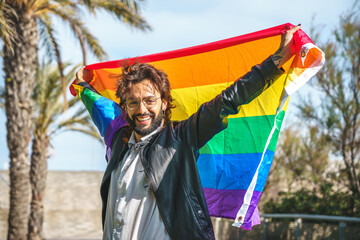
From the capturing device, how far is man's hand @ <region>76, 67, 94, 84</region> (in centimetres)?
369

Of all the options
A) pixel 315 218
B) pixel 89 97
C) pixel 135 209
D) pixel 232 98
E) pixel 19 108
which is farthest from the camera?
pixel 19 108

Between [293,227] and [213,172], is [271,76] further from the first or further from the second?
[293,227]

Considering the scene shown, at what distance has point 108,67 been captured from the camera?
12.6 ft

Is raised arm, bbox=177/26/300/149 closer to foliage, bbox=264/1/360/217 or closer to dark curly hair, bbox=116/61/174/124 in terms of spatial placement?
dark curly hair, bbox=116/61/174/124

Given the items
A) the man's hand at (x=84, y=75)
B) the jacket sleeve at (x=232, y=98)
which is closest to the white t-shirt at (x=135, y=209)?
the jacket sleeve at (x=232, y=98)

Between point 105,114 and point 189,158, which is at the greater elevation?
point 105,114

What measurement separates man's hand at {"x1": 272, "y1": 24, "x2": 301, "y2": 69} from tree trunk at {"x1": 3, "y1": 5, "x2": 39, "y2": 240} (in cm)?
783

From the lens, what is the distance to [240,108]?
2.79m

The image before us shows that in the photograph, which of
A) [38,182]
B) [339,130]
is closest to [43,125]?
[38,182]

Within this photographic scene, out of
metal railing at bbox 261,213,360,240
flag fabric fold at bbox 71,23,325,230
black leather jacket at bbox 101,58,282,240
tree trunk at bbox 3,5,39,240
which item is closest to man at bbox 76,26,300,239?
black leather jacket at bbox 101,58,282,240

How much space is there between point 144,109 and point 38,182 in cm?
1092

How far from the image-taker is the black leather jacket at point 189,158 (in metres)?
A: 2.39

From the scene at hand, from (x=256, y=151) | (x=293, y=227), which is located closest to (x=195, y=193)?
(x=256, y=151)

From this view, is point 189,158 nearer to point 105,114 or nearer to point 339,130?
point 105,114
